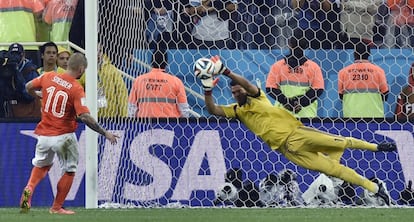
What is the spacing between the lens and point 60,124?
38.1 feet

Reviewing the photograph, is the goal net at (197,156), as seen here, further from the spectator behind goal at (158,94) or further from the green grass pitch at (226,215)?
the green grass pitch at (226,215)

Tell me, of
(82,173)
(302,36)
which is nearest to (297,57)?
(302,36)

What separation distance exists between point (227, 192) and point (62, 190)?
223 centimetres

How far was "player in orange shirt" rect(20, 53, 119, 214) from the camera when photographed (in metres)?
11.4

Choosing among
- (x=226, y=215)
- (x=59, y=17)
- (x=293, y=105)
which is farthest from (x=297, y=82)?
(x=226, y=215)

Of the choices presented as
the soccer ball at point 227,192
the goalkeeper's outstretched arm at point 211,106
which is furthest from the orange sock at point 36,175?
the soccer ball at point 227,192

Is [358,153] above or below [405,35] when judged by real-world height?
below

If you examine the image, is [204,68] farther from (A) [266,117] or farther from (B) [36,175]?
(B) [36,175]

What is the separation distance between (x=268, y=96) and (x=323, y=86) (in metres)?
0.67

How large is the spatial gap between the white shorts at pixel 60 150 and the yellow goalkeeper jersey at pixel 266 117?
5.82 feet

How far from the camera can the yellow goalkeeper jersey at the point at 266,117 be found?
1235 centimetres

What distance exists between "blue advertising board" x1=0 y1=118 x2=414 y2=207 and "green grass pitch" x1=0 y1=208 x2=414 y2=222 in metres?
1.13

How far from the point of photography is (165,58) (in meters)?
14.0

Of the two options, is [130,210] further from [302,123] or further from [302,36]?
[302,36]
